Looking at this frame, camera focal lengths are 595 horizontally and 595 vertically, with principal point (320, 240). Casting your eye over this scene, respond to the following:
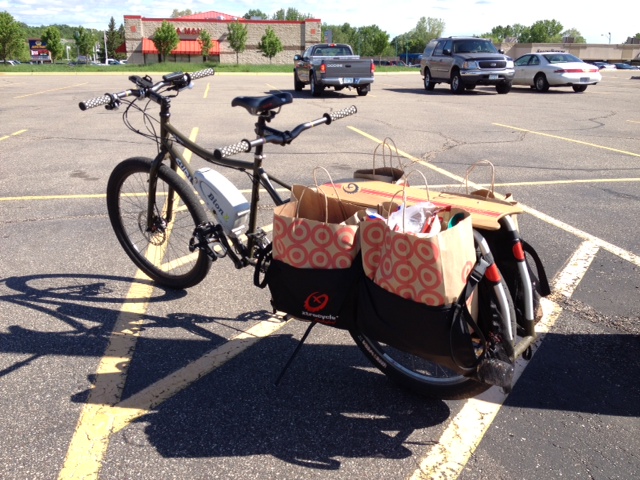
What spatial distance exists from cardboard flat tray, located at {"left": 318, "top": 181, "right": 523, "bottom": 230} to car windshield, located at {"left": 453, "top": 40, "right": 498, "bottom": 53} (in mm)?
19549

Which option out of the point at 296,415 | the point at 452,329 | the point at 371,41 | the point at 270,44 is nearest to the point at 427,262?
the point at 452,329

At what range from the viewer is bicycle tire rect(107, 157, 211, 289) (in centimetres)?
375

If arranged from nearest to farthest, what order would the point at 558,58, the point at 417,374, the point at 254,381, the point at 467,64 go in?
the point at 417,374 < the point at 254,381 < the point at 467,64 < the point at 558,58

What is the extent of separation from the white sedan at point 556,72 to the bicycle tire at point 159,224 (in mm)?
20583

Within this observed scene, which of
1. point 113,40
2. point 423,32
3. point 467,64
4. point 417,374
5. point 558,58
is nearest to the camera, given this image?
point 417,374

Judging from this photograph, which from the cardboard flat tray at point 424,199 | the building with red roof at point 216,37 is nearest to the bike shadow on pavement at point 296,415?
the cardboard flat tray at point 424,199

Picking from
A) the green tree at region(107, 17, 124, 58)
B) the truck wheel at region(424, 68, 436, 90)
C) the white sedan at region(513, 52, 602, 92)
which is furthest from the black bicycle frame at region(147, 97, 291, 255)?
the green tree at region(107, 17, 124, 58)

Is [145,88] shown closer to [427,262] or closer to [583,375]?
[427,262]

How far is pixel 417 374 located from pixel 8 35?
70.6 m

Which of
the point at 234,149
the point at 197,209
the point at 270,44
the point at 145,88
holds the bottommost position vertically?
the point at 197,209

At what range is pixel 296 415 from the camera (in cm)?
280

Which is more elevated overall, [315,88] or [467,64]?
[467,64]

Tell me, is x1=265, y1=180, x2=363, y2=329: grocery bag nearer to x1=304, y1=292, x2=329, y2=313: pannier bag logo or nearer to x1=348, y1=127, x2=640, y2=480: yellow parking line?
x1=304, y1=292, x2=329, y2=313: pannier bag logo

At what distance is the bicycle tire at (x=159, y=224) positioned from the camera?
3750mm
